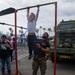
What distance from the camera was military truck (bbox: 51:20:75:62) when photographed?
1303cm

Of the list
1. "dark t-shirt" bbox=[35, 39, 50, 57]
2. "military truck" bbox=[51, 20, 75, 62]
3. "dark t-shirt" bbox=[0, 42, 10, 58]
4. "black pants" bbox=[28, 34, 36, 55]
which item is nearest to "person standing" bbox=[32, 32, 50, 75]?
"dark t-shirt" bbox=[35, 39, 50, 57]

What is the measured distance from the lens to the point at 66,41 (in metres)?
14.1

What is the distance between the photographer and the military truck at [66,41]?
13030 millimetres

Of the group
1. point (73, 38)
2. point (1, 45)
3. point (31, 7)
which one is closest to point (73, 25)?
point (73, 38)

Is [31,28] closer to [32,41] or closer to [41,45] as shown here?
[32,41]

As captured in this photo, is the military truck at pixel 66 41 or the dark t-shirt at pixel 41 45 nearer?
the dark t-shirt at pixel 41 45

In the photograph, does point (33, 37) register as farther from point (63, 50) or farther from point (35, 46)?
point (63, 50)

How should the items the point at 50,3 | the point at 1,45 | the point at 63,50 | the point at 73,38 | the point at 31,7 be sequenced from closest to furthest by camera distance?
1. the point at 50,3
2. the point at 31,7
3. the point at 1,45
4. the point at 63,50
5. the point at 73,38

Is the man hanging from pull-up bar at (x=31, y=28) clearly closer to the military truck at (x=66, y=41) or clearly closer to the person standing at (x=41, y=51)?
the person standing at (x=41, y=51)

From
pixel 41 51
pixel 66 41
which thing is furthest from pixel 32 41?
pixel 66 41

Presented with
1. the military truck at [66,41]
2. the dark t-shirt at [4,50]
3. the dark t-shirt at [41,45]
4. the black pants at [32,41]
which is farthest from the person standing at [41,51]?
the military truck at [66,41]

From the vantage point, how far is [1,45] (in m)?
10.2

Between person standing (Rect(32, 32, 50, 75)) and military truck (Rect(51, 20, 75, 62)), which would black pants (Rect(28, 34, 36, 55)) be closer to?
person standing (Rect(32, 32, 50, 75))

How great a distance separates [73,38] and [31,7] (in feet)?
20.8
